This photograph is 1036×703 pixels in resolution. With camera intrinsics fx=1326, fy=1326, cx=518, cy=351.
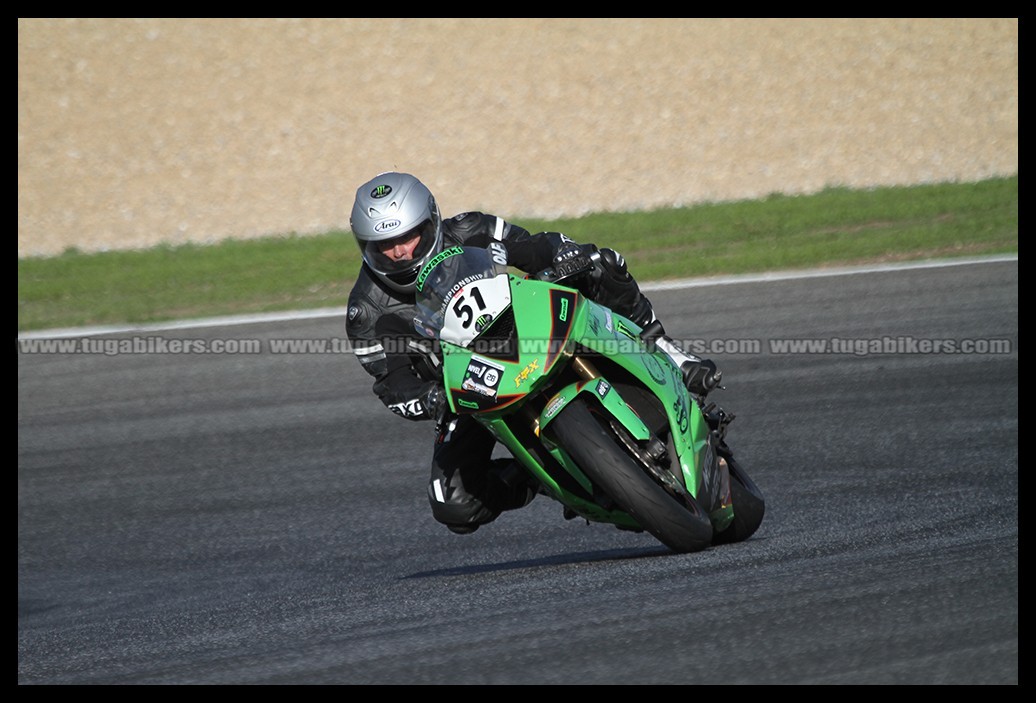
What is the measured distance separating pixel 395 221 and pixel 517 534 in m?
2.43

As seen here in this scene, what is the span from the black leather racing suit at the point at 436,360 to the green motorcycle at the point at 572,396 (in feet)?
1.15

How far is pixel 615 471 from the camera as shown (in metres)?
4.80

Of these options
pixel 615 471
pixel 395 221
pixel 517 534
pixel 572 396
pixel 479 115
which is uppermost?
pixel 395 221

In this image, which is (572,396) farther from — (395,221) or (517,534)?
(517,534)

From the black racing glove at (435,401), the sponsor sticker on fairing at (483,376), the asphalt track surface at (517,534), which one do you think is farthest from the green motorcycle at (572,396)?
the asphalt track surface at (517,534)

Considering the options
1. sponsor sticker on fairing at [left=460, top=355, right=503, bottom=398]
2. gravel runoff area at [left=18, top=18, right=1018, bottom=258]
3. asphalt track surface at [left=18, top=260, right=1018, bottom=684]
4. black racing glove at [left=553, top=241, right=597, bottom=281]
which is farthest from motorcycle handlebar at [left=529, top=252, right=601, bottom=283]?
gravel runoff area at [left=18, top=18, right=1018, bottom=258]

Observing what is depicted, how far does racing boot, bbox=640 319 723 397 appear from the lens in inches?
222

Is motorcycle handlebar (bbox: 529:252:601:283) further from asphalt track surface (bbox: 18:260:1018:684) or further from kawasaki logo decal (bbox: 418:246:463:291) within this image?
asphalt track surface (bbox: 18:260:1018:684)

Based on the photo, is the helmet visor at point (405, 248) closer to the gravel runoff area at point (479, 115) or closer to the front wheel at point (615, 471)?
the front wheel at point (615, 471)

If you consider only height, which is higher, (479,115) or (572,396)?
(572,396)

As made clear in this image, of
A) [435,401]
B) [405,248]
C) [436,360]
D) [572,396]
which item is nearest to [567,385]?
[572,396]

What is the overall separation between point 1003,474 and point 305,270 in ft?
28.8

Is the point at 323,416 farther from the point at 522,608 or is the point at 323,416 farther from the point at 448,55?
the point at 448,55

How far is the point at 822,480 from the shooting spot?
7.28m
